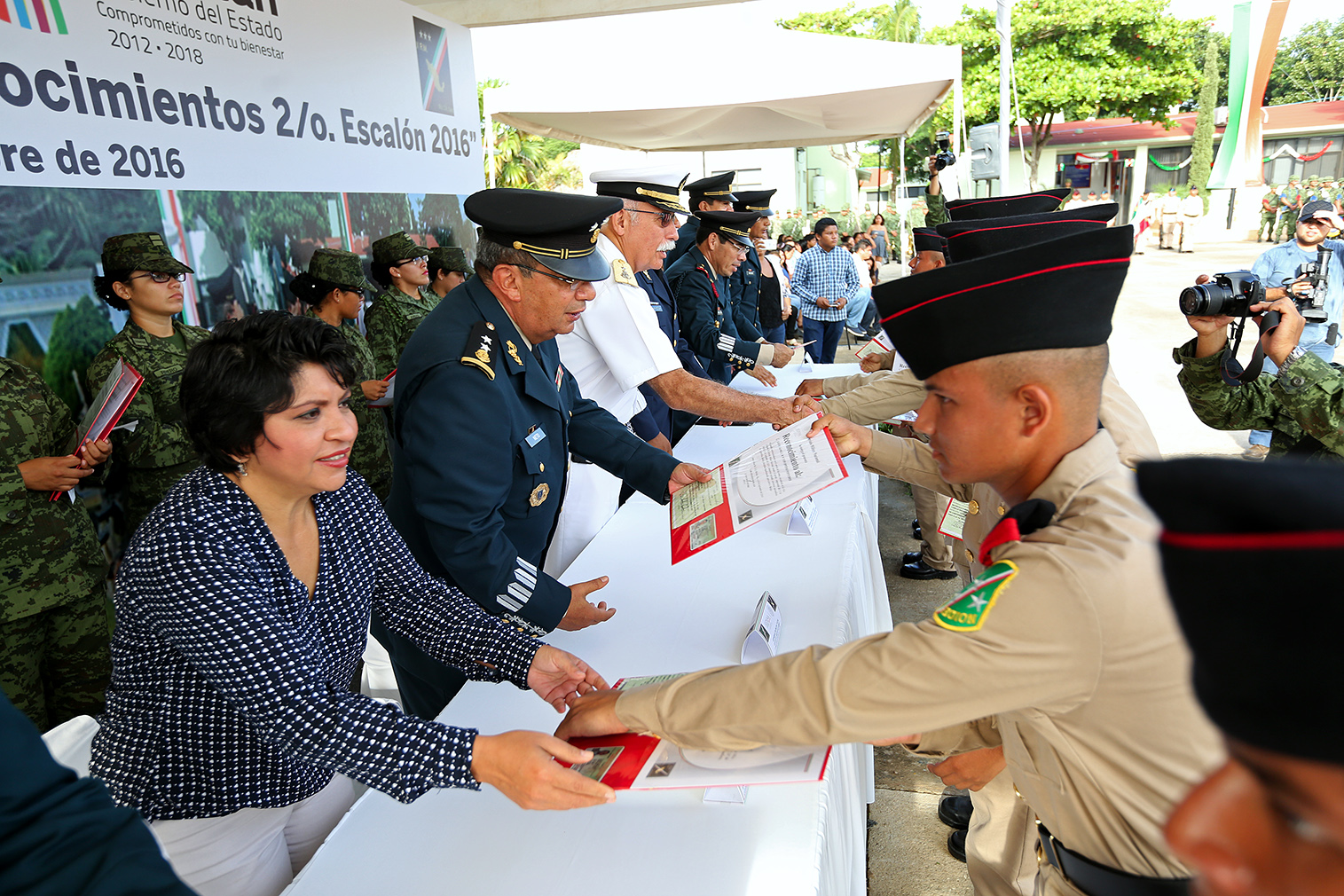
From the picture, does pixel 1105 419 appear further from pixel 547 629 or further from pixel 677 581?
pixel 547 629

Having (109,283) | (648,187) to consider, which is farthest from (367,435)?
(648,187)

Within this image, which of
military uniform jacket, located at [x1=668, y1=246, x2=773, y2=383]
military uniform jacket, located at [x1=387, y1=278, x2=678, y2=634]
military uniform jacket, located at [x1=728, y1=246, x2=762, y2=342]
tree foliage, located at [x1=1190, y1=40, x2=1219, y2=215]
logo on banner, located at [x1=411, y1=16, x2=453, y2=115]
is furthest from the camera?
tree foliage, located at [x1=1190, y1=40, x2=1219, y2=215]

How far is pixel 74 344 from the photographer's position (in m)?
3.29

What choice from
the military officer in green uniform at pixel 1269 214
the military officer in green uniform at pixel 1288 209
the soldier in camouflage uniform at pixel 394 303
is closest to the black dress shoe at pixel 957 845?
the soldier in camouflage uniform at pixel 394 303

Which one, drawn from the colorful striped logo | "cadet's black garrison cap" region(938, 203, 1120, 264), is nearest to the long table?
"cadet's black garrison cap" region(938, 203, 1120, 264)

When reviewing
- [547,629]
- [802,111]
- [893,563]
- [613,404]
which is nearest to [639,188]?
[613,404]

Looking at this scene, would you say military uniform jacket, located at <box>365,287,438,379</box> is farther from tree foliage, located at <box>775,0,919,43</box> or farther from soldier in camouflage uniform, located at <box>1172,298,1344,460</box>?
tree foliage, located at <box>775,0,919,43</box>

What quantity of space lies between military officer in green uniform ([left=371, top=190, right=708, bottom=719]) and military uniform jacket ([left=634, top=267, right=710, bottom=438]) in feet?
5.41

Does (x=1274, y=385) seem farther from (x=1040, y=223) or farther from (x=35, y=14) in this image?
(x=35, y=14)

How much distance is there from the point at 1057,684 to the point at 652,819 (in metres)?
0.73

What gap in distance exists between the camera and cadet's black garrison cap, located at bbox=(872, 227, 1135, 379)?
1.27 metres

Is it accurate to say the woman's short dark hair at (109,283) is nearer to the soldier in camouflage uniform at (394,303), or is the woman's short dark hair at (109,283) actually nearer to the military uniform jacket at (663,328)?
the soldier in camouflage uniform at (394,303)

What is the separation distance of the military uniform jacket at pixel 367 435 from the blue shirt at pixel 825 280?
6.19 metres

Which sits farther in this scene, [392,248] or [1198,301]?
[392,248]
